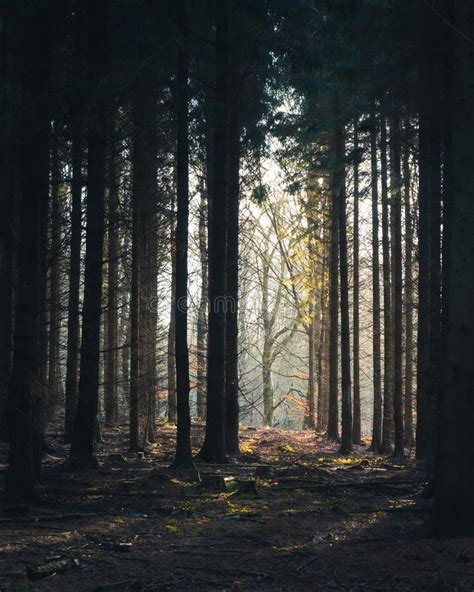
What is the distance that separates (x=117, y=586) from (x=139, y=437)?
11311 millimetres

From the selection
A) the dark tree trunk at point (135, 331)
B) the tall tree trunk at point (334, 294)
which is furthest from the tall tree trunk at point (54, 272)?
the tall tree trunk at point (334, 294)

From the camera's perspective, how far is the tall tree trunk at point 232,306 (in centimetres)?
1681

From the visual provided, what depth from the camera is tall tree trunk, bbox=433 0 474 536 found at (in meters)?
6.62

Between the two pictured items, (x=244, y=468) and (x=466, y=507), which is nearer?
(x=466, y=507)

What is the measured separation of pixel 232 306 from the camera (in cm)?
1664

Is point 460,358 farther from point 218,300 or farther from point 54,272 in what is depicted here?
point 54,272

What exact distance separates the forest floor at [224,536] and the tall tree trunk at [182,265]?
0.71 metres

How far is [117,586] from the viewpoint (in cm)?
572

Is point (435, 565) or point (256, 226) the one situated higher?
point (256, 226)

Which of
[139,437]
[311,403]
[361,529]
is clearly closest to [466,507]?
[361,529]

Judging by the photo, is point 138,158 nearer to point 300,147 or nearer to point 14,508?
point 300,147

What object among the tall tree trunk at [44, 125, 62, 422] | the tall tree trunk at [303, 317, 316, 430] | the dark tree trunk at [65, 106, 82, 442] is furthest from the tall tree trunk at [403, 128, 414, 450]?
the tall tree trunk at [44, 125, 62, 422]

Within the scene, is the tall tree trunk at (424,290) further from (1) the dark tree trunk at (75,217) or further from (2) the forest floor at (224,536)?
(1) the dark tree trunk at (75,217)

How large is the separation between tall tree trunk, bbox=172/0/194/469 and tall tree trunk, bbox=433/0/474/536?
23.6ft
